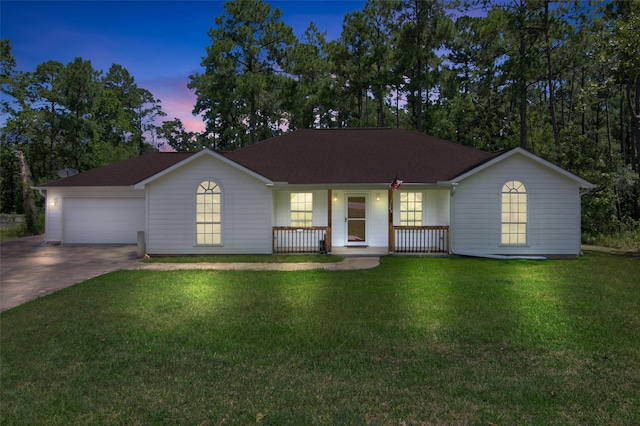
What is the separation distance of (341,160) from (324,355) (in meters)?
12.6

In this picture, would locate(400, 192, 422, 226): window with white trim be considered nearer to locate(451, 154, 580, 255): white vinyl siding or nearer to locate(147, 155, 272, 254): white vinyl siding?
locate(451, 154, 580, 255): white vinyl siding

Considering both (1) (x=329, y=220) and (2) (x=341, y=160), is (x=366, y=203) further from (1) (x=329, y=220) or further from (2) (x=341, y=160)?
(2) (x=341, y=160)

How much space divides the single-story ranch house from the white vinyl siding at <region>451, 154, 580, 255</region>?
35 mm

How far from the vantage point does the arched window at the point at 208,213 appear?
14641 millimetres

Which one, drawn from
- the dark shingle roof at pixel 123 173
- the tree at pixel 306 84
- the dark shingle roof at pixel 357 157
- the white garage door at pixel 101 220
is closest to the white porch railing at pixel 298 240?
the dark shingle roof at pixel 357 157

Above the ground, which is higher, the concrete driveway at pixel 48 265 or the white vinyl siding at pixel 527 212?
the white vinyl siding at pixel 527 212

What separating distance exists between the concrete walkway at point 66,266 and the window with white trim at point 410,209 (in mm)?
3096

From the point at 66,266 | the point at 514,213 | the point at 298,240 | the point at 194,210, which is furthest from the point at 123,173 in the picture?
the point at 514,213

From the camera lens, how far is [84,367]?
479 centimetres

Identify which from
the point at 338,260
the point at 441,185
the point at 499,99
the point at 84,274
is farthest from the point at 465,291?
the point at 499,99

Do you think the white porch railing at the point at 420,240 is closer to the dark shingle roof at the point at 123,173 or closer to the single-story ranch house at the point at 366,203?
the single-story ranch house at the point at 366,203

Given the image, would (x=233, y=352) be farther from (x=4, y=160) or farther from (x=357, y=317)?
(x=4, y=160)

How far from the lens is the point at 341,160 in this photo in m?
17.1

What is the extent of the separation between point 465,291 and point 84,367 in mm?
7054
